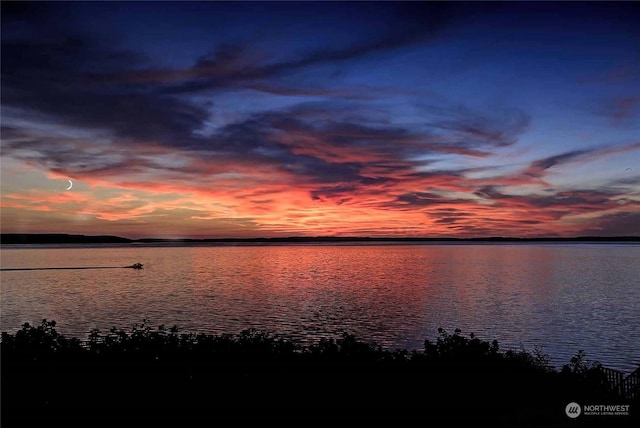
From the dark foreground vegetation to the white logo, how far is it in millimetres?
150

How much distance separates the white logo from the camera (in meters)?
16.5

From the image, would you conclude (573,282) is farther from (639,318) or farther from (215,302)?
(215,302)

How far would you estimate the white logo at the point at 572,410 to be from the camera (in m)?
16.5

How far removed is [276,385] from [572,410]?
9.20 meters

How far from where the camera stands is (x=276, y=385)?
702 inches

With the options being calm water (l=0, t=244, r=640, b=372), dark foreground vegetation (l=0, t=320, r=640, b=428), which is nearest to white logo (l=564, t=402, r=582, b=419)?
dark foreground vegetation (l=0, t=320, r=640, b=428)

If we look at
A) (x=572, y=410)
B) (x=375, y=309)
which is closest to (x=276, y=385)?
(x=572, y=410)

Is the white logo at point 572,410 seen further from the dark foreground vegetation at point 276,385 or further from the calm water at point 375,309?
the calm water at point 375,309

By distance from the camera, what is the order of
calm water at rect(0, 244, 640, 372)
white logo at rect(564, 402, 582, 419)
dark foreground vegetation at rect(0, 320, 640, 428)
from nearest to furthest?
white logo at rect(564, 402, 582, 419) → dark foreground vegetation at rect(0, 320, 640, 428) → calm water at rect(0, 244, 640, 372)

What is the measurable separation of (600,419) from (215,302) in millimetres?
62799

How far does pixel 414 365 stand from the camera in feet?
61.4

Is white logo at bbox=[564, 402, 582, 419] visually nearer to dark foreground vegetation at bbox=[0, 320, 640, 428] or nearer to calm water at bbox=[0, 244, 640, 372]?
dark foreground vegetation at bbox=[0, 320, 640, 428]

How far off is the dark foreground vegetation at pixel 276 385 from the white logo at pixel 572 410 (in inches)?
5.9

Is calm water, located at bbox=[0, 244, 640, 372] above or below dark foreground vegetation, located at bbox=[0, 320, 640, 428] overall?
below
